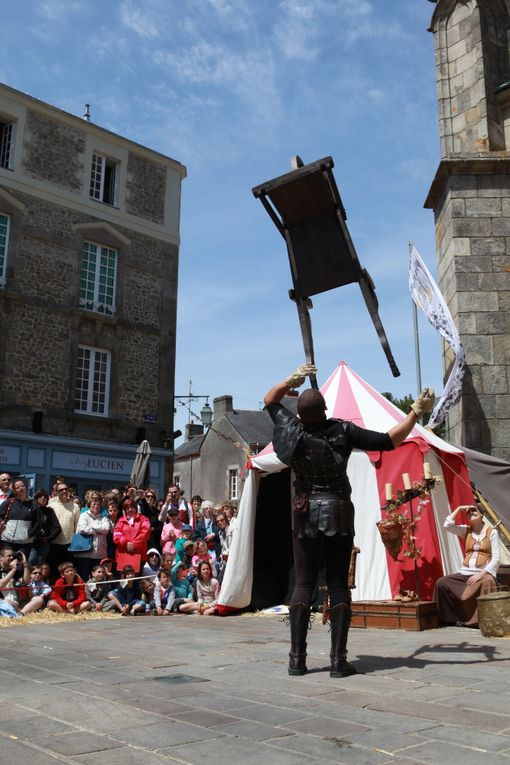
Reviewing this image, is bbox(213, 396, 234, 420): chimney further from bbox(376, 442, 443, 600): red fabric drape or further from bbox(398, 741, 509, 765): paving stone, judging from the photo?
bbox(398, 741, 509, 765): paving stone

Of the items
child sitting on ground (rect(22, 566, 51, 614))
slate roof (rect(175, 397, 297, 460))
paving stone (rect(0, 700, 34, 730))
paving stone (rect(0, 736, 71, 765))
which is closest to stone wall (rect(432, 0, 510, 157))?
child sitting on ground (rect(22, 566, 51, 614))

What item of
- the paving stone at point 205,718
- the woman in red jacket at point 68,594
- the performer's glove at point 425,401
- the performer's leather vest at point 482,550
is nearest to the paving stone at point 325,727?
the paving stone at point 205,718

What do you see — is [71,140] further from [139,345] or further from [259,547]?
[259,547]

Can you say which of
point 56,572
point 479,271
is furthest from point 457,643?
point 56,572

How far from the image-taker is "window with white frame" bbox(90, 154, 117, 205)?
2236 cm

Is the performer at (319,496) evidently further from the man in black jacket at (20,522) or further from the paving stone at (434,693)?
the man in black jacket at (20,522)

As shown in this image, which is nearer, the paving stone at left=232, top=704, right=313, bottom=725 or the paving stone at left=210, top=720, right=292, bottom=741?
the paving stone at left=210, top=720, right=292, bottom=741

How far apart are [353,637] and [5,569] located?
461 centimetres

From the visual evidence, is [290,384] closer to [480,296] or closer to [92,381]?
[480,296]

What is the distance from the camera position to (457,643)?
578cm

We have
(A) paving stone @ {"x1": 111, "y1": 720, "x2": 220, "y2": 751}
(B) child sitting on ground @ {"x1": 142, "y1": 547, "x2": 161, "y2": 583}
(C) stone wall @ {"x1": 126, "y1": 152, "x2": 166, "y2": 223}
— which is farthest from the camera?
(C) stone wall @ {"x1": 126, "y1": 152, "x2": 166, "y2": 223}

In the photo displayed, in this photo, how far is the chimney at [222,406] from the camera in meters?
37.7

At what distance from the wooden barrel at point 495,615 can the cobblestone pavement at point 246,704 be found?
0.77ft

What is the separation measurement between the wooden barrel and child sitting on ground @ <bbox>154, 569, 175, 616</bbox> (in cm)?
451
